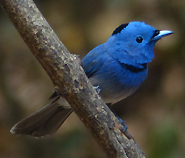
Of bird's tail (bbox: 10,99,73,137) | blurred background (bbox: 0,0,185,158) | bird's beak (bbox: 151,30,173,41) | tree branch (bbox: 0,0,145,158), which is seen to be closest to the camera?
tree branch (bbox: 0,0,145,158)

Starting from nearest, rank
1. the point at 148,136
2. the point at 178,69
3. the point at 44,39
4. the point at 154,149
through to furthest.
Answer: the point at 44,39, the point at 154,149, the point at 148,136, the point at 178,69

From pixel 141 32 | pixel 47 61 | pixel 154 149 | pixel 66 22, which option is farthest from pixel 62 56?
pixel 66 22

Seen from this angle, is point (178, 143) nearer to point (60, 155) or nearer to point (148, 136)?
point (148, 136)

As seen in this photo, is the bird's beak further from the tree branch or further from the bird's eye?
the tree branch

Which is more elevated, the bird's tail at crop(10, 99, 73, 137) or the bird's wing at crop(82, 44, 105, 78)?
the bird's wing at crop(82, 44, 105, 78)

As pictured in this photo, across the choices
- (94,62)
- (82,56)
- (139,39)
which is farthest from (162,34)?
(82,56)

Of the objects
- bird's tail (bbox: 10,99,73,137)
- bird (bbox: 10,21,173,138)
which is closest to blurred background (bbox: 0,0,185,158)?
bird's tail (bbox: 10,99,73,137)
